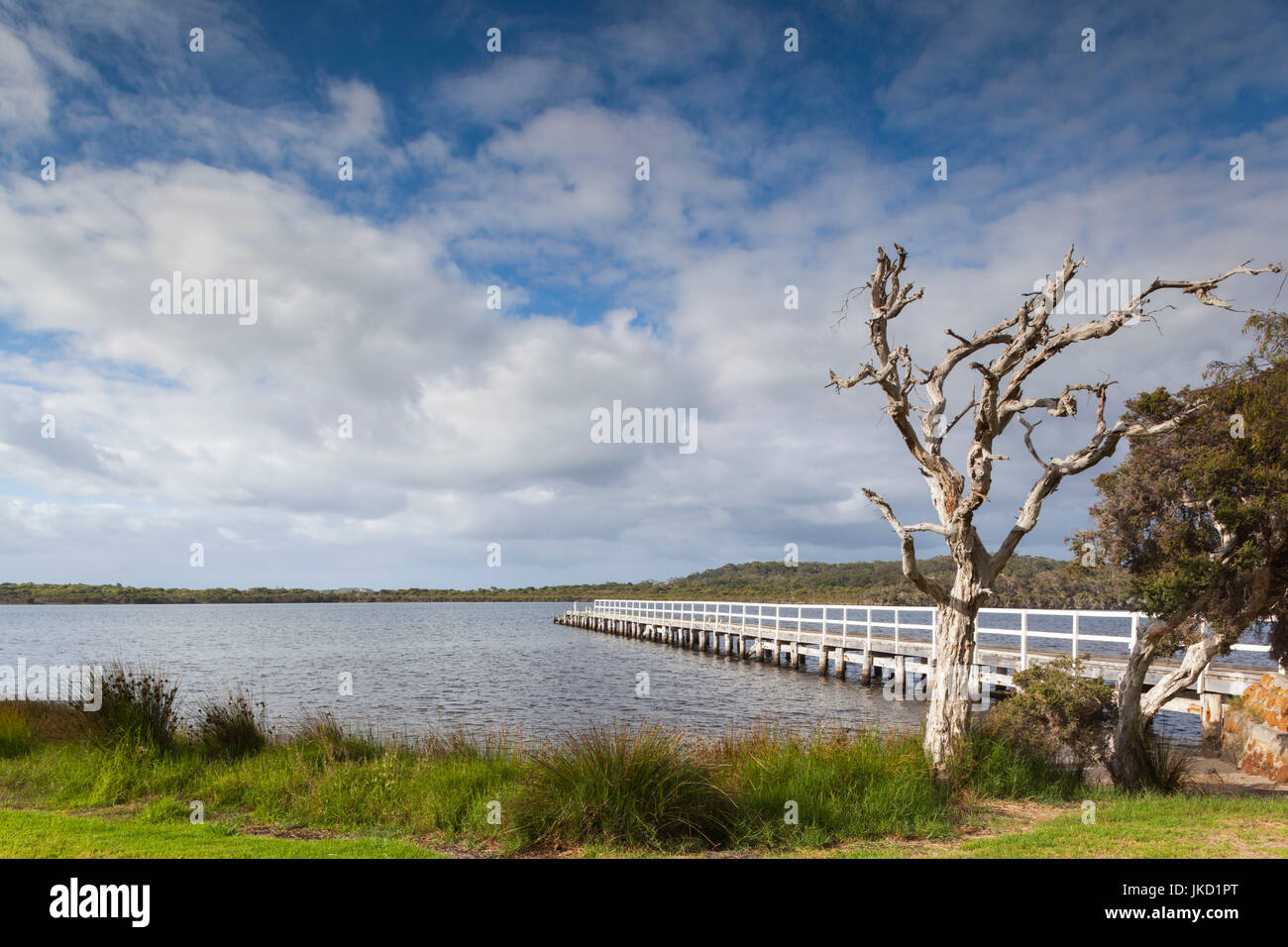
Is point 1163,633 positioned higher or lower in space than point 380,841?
higher

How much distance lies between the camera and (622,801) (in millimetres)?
7324

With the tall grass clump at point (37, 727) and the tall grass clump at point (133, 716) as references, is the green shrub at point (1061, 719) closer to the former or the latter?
the tall grass clump at point (133, 716)

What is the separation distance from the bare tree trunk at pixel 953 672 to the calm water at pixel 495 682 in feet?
23.4

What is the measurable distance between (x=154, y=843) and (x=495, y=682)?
24.4m

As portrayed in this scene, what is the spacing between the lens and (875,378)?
30.2 feet

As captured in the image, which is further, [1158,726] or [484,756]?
[1158,726]

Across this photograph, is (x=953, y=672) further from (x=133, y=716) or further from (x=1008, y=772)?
(x=133, y=716)

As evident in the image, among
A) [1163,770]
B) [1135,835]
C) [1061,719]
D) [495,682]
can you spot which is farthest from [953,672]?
[495,682]

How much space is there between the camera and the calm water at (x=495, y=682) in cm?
2142

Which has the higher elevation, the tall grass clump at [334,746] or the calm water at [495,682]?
the tall grass clump at [334,746]

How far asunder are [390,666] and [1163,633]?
1292 inches

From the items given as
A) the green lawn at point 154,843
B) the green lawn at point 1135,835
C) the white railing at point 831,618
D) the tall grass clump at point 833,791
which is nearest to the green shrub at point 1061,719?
the green lawn at point 1135,835
